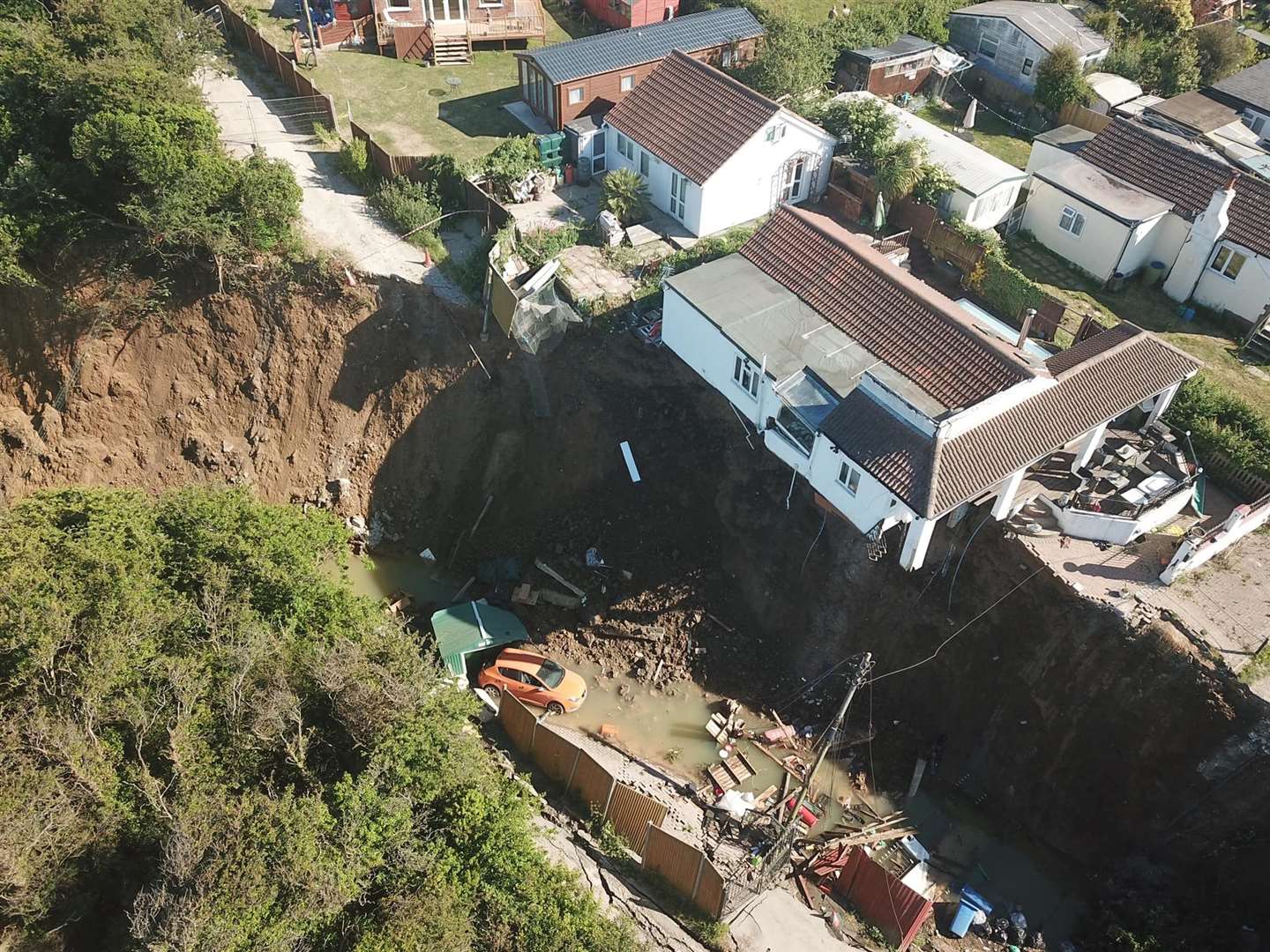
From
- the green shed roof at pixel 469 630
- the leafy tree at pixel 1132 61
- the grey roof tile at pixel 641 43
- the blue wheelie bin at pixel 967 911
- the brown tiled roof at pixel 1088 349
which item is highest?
the grey roof tile at pixel 641 43

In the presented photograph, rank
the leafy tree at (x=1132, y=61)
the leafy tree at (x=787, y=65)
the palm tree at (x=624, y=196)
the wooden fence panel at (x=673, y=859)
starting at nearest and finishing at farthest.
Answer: the wooden fence panel at (x=673, y=859) → the palm tree at (x=624, y=196) → the leafy tree at (x=787, y=65) → the leafy tree at (x=1132, y=61)

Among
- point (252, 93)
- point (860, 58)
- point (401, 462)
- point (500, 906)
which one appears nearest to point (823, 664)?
point (500, 906)

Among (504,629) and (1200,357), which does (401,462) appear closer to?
(504,629)

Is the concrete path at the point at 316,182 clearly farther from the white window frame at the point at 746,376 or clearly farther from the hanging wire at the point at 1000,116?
the hanging wire at the point at 1000,116

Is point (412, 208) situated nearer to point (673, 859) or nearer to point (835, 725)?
point (835, 725)

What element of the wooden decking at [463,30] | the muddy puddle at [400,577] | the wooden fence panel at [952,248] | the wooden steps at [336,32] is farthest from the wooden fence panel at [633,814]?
the wooden steps at [336,32]

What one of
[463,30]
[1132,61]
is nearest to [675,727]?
[463,30]
